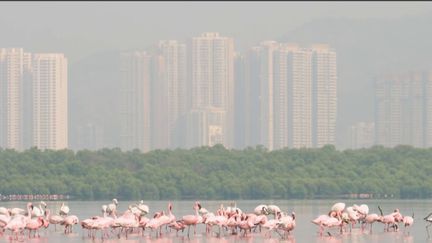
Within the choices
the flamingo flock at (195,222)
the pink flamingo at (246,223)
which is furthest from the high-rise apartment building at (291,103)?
the pink flamingo at (246,223)

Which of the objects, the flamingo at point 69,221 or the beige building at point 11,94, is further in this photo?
the beige building at point 11,94

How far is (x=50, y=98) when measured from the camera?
178000 mm

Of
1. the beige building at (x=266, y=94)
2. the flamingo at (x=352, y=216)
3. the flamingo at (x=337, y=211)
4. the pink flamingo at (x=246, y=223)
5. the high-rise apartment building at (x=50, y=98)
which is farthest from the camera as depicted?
the beige building at (x=266, y=94)

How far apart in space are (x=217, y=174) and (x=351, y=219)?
2040 inches

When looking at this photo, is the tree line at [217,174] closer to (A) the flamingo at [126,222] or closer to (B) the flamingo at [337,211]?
(B) the flamingo at [337,211]

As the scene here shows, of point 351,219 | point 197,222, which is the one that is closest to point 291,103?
point 351,219

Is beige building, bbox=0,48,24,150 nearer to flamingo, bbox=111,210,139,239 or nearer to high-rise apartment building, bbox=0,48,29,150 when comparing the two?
high-rise apartment building, bbox=0,48,29,150

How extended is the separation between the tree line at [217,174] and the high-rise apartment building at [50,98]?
7311 centimetres

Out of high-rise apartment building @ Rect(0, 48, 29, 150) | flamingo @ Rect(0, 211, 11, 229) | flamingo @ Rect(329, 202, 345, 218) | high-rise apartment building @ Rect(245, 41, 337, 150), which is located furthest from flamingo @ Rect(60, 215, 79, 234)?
high-rise apartment building @ Rect(245, 41, 337, 150)

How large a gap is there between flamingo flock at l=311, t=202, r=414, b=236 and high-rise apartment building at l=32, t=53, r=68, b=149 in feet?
425

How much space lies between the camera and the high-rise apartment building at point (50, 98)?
566 feet

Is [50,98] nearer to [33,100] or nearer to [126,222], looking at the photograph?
[33,100]

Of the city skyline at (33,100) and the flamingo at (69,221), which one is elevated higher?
the city skyline at (33,100)

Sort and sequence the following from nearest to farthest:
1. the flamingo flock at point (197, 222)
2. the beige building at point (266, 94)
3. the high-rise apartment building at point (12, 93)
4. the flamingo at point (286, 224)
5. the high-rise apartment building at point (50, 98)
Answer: the flamingo at point (286, 224), the flamingo flock at point (197, 222), the high-rise apartment building at point (50, 98), the high-rise apartment building at point (12, 93), the beige building at point (266, 94)
